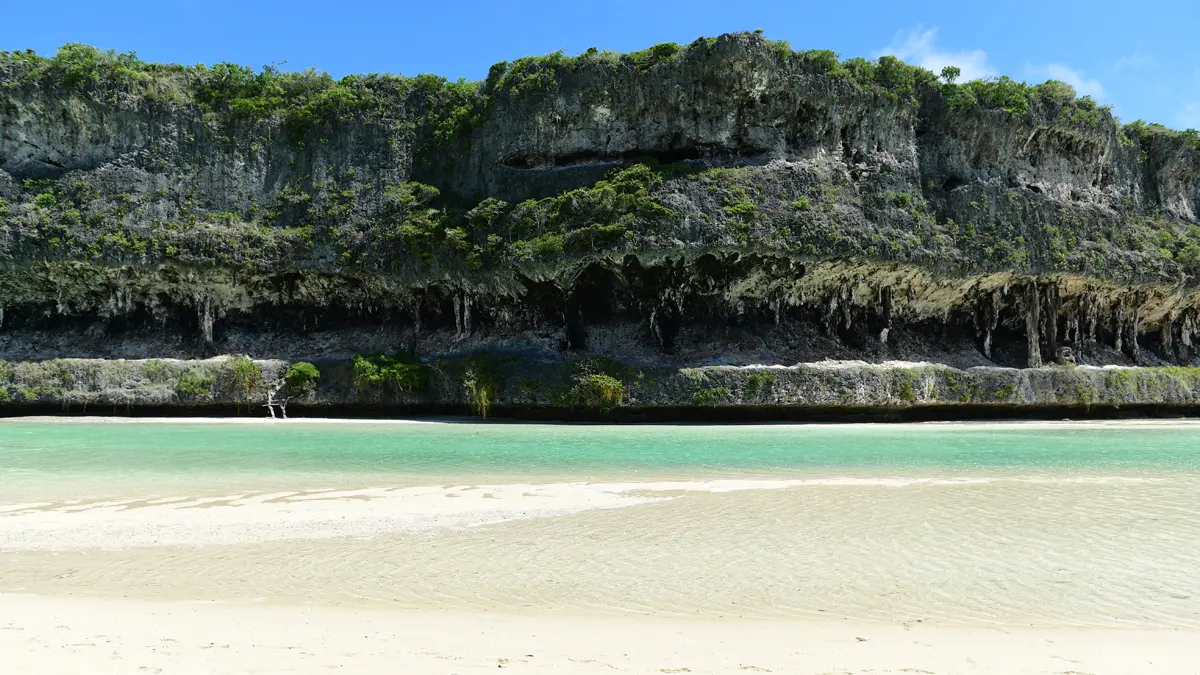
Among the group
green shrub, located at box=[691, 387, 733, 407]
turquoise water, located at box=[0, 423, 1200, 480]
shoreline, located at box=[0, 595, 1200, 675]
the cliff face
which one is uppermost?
the cliff face

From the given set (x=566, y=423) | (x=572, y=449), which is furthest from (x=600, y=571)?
(x=566, y=423)

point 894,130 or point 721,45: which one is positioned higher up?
point 721,45

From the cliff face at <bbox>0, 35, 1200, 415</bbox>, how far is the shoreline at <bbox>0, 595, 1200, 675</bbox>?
2219 cm

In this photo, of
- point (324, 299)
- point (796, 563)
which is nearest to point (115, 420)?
point (324, 299)

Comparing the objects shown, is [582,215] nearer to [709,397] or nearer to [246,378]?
[709,397]

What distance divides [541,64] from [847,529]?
1067 inches

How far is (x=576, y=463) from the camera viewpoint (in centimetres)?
1204

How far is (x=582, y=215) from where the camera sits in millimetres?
26625

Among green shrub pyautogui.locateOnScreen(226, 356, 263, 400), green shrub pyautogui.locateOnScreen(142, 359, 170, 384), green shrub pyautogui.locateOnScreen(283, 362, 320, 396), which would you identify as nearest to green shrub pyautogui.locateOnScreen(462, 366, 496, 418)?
green shrub pyautogui.locateOnScreen(283, 362, 320, 396)

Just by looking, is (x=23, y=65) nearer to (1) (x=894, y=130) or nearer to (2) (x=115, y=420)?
(2) (x=115, y=420)

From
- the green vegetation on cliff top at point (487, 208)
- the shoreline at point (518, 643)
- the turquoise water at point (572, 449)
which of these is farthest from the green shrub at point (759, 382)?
the shoreline at point (518, 643)

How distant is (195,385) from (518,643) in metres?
26.1

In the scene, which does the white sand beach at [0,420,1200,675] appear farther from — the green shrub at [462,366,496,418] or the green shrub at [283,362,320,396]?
the green shrub at [283,362,320,396]

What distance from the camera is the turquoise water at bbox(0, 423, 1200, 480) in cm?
1138
